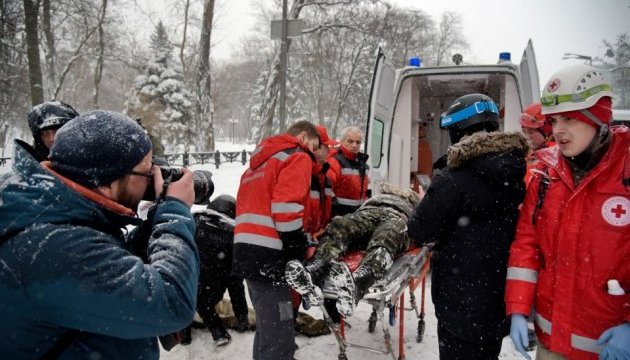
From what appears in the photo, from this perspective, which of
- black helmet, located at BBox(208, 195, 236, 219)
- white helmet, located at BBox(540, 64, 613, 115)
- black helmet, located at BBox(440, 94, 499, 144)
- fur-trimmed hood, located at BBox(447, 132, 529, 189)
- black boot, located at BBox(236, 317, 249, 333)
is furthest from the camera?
black helmet, located at BBox(208, 195, 236, 219)

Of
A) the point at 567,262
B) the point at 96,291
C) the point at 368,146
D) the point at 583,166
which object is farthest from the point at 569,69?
the point at 368,146

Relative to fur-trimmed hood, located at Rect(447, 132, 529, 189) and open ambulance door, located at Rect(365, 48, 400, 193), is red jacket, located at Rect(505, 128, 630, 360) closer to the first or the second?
fur-trimmed hood, located at Rect(447, 132, 529, 189)

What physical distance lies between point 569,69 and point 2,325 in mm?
2123

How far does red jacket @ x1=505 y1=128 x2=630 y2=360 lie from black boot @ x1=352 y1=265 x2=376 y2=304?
95 cm

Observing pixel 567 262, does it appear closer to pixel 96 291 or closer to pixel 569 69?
pixel 569 69

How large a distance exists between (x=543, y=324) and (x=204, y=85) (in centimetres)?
1475

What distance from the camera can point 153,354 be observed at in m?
1.24

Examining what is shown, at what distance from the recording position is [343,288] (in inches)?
96.6

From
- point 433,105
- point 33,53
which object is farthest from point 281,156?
point 33,53

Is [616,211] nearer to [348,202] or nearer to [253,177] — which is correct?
[253,177]

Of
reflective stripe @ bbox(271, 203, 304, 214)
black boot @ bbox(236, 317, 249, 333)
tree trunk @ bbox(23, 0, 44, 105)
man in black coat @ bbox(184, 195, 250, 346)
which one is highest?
tree trunk @ bbox(23, 0, 44, 105)

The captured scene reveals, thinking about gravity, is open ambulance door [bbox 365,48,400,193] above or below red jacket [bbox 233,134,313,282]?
above

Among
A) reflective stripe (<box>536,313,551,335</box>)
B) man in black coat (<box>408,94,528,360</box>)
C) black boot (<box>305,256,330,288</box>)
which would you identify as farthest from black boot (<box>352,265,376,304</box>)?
reflective stripe (<box>536,313,551,335</box>)

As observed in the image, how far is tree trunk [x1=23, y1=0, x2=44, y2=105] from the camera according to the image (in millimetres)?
10345
